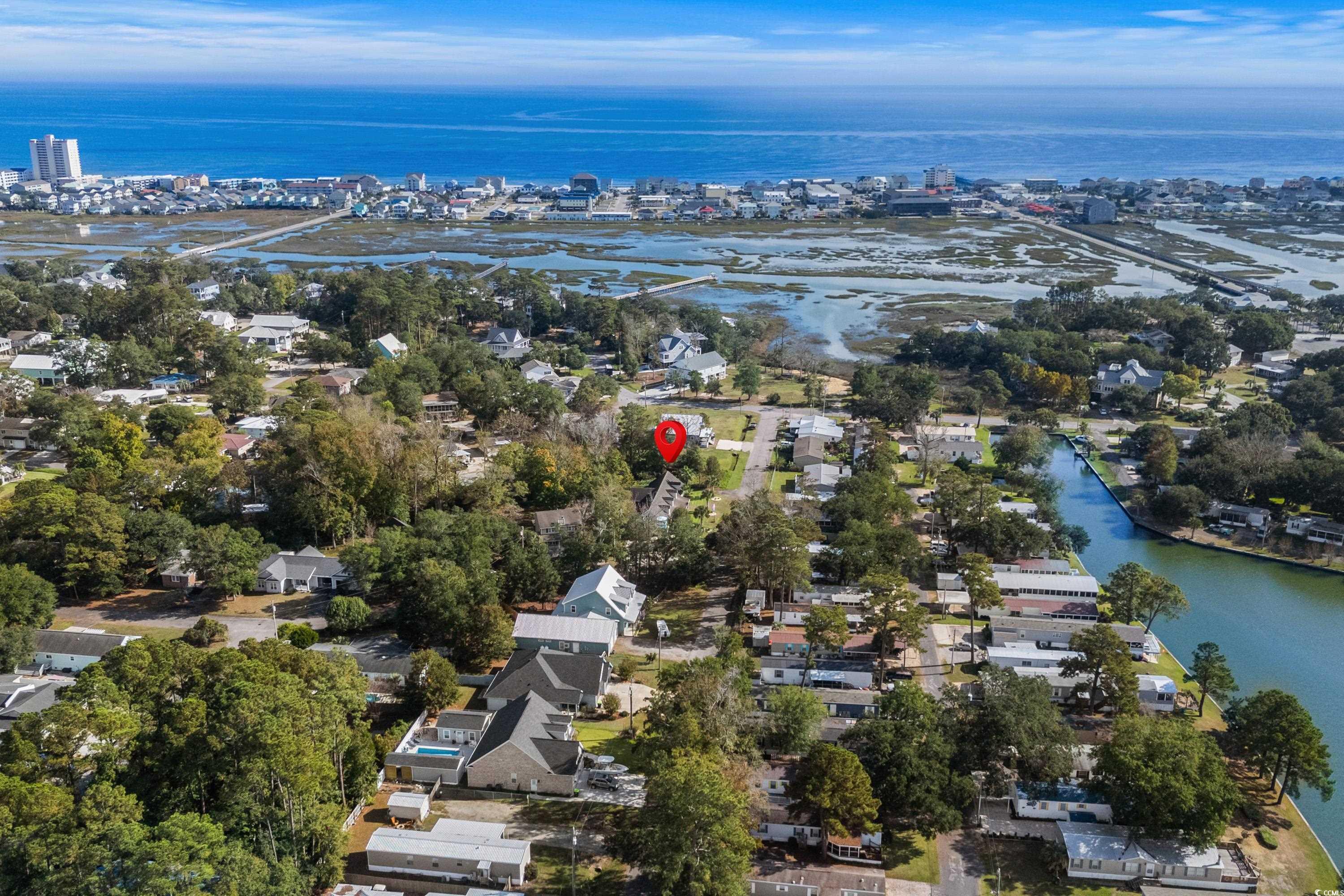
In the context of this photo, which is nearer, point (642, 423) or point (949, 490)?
point (949, 490)

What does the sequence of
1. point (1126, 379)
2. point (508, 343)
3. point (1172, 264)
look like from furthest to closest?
point (1172, 264) → point (508, 343) → point (1126, 379)

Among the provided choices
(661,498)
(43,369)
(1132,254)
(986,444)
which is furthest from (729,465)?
(1132,254)

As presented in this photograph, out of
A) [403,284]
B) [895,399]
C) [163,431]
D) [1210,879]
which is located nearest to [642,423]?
[895,399]

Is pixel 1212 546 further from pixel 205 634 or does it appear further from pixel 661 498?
pixel 205 634

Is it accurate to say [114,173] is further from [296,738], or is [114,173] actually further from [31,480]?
[296,738]

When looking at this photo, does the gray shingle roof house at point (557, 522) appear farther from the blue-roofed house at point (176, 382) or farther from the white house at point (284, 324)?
the white house at point (284, 324)
